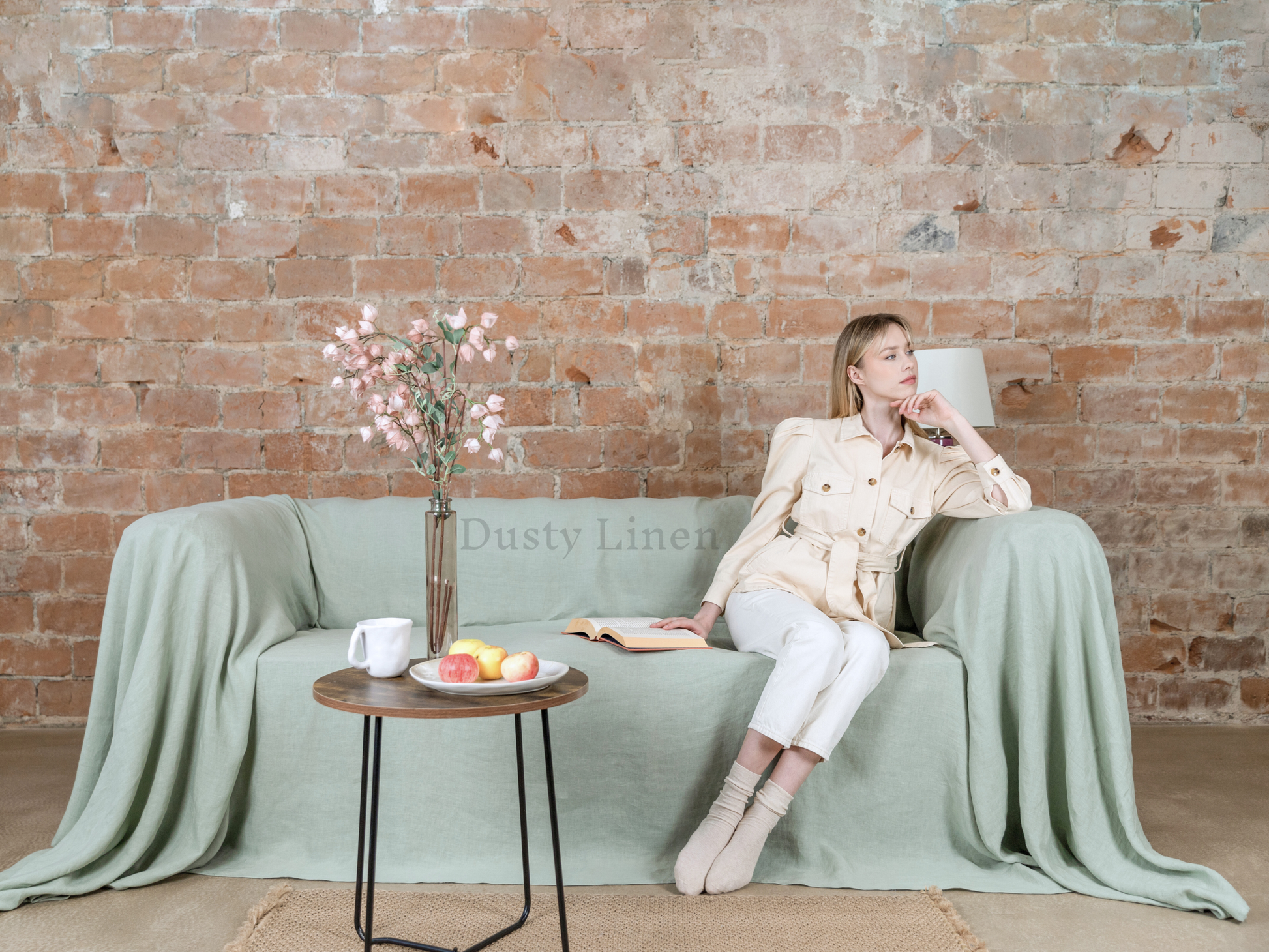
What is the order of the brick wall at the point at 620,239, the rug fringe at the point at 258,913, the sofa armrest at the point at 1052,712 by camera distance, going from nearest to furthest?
the rug fringe at the point at 258,913 < the sofa armrest at the point at 1052,712 < the brick wall at the point at 620,239

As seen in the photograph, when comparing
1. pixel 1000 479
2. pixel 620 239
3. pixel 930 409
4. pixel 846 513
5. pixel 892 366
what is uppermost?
pixel 620 239

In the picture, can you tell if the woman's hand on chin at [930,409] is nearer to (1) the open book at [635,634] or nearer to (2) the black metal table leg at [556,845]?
(1) the open book at [635,634]

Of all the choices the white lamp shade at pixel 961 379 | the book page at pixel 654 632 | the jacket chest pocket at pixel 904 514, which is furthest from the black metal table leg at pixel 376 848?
the white lamp shade at pixel 961 379

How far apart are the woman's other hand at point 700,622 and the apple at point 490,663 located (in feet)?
2.53

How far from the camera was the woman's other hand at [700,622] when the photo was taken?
7.30 ft

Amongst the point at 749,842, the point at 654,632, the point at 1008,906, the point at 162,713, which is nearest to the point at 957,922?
the point at 1008,906

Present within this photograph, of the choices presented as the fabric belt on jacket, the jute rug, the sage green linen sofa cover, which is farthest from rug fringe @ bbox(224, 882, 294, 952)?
the fabric belt on jacket

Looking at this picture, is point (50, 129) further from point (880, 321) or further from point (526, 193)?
point (880, 321)

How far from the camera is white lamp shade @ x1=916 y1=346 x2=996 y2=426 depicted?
2.70 m

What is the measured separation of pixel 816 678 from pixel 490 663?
700mm

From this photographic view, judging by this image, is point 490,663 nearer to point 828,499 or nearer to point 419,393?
point 419,393

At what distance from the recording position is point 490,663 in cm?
152

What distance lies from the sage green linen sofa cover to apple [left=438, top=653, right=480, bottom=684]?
0.57m

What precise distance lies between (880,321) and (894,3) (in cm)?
147
